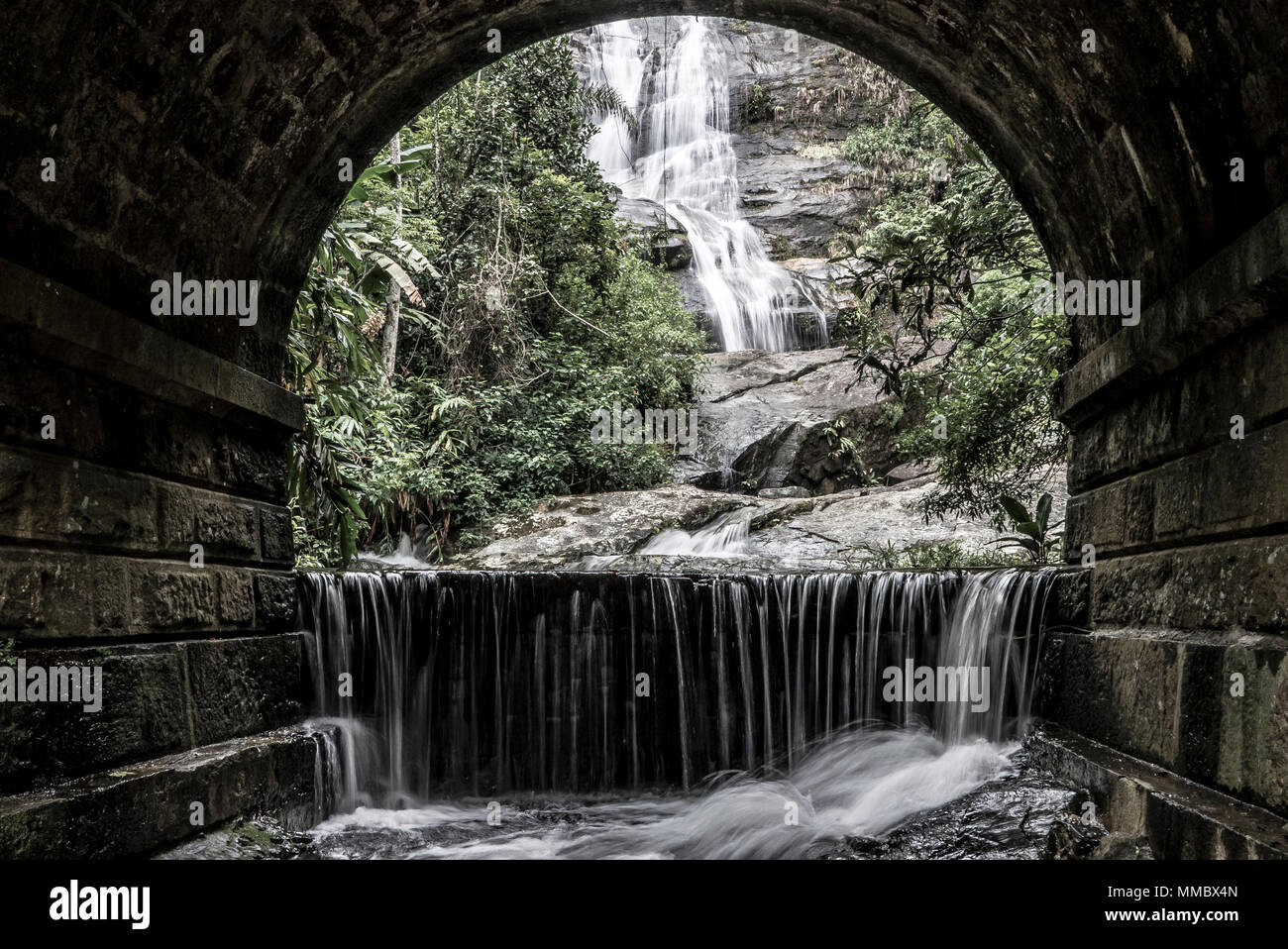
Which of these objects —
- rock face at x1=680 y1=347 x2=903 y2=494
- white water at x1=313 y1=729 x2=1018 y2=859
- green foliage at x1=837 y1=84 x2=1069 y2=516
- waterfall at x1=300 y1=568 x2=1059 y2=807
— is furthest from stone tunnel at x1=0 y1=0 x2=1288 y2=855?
rock face at x1=680 y1=347 x2=903 y2=494

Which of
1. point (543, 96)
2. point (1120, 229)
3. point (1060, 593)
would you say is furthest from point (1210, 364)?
point (543, 96)

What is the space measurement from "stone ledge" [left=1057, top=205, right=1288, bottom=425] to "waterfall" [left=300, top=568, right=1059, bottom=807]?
197 centimetres

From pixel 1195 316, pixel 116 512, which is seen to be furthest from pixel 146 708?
pixel 1195 316

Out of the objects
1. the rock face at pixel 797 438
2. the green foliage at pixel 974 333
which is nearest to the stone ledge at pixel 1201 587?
the green foliage at pixel 974 333

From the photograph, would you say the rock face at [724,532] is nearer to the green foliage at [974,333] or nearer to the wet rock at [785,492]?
the green foliage at [974,333]

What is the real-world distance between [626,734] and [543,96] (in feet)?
40.1

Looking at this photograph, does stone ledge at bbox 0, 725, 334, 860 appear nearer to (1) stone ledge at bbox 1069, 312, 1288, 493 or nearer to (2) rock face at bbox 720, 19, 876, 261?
(1) stone ledge at bbox 1069, 312, 1288, 493

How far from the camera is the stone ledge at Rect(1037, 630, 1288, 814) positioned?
3.40 meters

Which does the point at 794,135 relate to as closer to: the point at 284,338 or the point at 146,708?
the point at 284,338

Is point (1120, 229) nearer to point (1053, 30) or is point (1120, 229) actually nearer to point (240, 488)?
point (1053, 30)

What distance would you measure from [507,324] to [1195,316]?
1207cm

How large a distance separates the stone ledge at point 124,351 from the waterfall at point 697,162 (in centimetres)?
1667

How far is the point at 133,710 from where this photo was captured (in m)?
4.45

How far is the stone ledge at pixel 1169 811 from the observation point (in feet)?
10.6
